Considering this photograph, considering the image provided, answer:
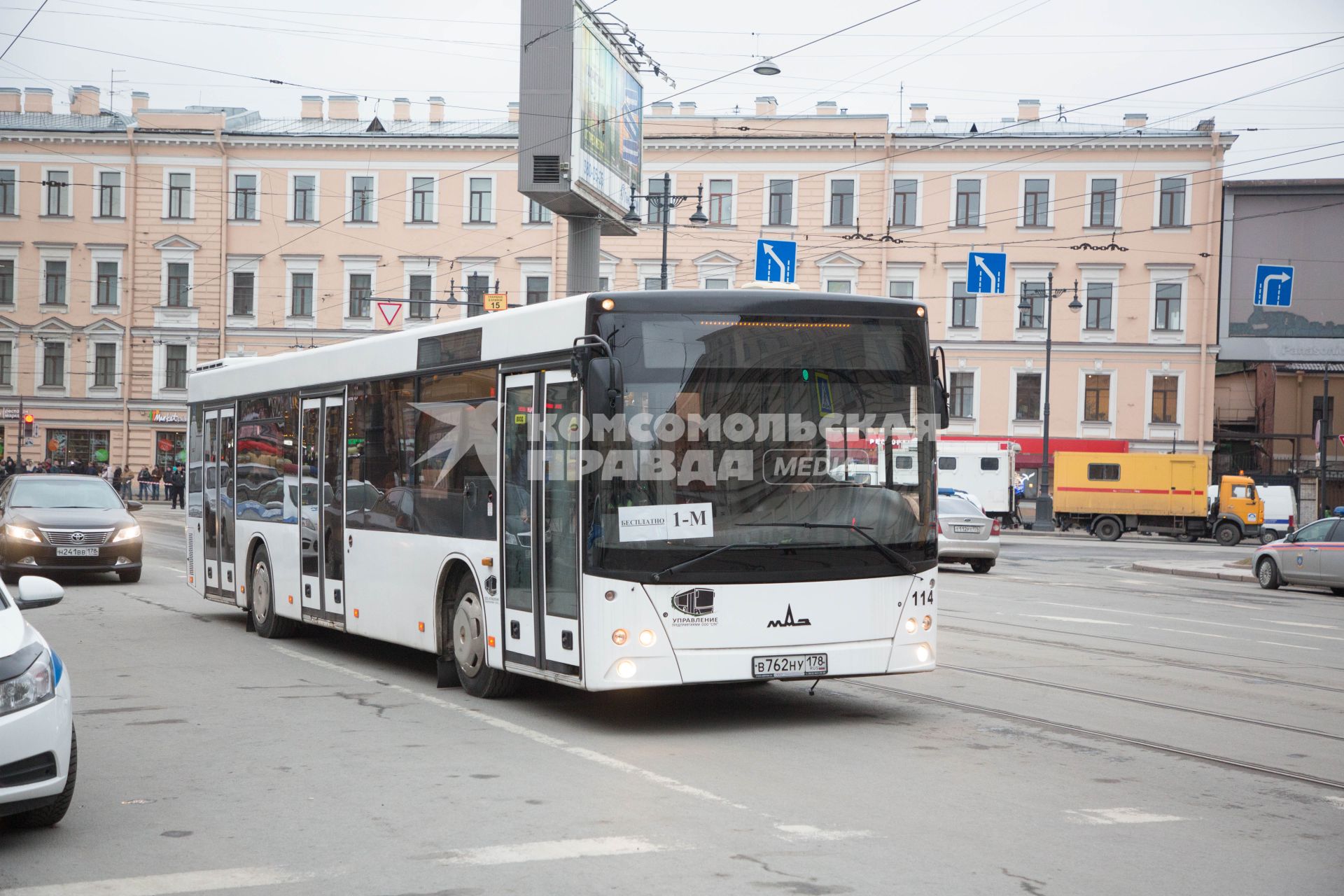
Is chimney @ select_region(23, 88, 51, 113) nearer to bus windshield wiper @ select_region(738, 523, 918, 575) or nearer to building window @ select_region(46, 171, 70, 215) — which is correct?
building window @ select_region(46, 171, 70, 215)

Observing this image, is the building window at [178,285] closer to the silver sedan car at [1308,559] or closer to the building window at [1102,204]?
the building window at [1102,204]

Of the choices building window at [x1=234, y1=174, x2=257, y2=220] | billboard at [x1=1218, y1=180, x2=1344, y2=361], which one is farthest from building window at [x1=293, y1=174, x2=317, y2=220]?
billboard at [x1=1218, y1=180, x2=1344, y2=361]

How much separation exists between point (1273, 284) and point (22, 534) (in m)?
22.6

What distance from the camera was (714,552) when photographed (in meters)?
8.79

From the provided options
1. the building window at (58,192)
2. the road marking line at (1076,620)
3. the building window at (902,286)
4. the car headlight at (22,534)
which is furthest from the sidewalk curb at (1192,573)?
the building window at (58,192)

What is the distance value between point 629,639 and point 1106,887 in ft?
12.2

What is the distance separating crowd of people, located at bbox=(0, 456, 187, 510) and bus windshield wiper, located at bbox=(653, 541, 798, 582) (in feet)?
153

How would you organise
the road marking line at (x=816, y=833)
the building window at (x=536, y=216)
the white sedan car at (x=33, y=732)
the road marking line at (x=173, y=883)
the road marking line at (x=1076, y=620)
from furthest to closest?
the building window at (x=536, y=216)
the road marking line at (x=1076, y=620)
the road marking line at (x=816, y=833)
the white sedan car at (x=33, y=732)
the road marking line at (x=173, y=883)

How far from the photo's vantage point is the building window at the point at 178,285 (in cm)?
5894

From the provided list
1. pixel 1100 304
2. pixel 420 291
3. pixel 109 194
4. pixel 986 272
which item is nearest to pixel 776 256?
pixel 986 272

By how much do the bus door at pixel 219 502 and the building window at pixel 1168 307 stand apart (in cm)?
4529

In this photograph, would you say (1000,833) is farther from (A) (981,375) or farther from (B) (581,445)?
(A) (981,375)

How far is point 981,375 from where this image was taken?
5575 cm

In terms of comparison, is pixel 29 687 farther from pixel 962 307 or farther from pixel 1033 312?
pixel 1033 312
